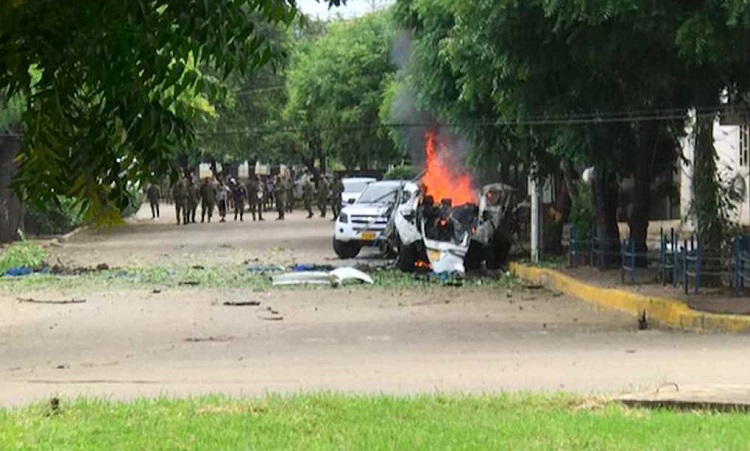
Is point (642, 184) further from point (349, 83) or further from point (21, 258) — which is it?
point (349, 83)

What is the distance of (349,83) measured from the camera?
44594 mm

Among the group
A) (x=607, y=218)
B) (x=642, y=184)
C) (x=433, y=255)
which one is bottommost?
(x=433, y=255)

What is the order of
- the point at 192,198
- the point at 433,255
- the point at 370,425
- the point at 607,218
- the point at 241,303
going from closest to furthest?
the point at 370,425 → the point at 241,303 → the point at 607,218 → the point at 433,255 → the point at 192,198

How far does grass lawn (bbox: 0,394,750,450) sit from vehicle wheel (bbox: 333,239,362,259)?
20.5m

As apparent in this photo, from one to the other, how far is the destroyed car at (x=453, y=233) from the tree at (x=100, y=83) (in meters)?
19.9

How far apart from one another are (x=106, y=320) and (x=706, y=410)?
1079cm

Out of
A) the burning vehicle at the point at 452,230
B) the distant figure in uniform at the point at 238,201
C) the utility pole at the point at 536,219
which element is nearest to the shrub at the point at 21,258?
the burning vehicle at the point at 452,230

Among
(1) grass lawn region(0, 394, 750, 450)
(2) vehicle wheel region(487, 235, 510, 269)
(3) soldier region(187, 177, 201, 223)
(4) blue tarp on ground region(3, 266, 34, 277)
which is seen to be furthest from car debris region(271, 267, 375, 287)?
(3) soldier region(187, 177, 201, 223)

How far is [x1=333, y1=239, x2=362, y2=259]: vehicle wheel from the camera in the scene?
30.0 meters

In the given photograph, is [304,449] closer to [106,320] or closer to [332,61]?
[106,320]

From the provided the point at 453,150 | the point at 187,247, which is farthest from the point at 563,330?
the point at 187,247

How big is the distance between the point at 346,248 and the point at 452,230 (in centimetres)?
598

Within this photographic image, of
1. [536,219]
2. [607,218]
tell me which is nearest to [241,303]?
[607,218]

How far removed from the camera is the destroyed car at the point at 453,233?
24047 millimetres
